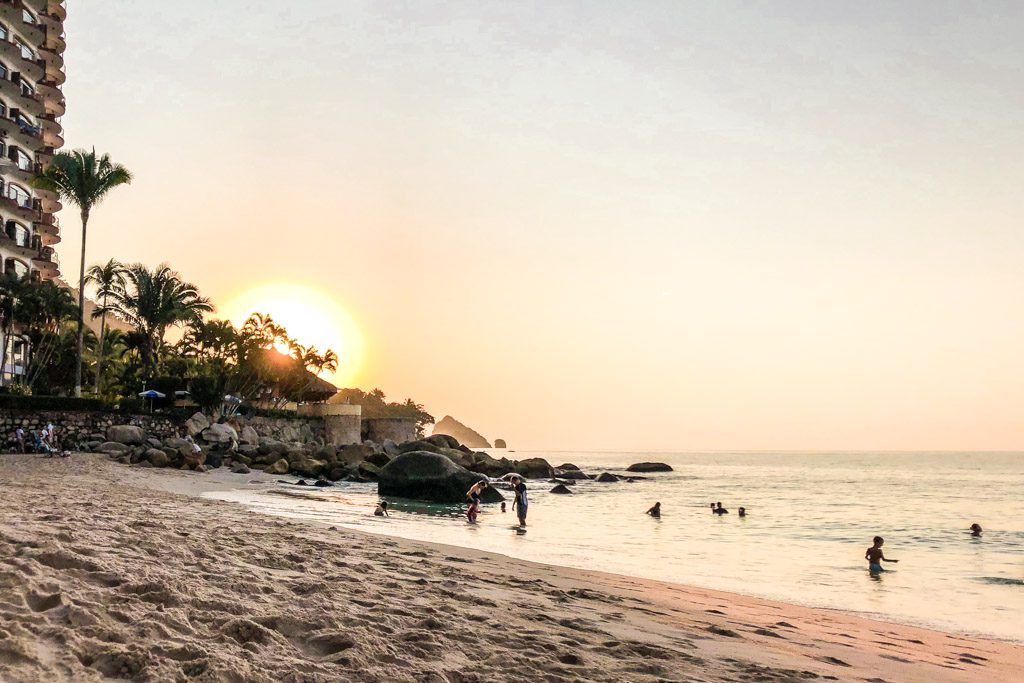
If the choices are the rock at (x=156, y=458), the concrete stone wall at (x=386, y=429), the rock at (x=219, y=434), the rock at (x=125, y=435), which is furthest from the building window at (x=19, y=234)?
the concrete stone wall at (x=386, y=429)

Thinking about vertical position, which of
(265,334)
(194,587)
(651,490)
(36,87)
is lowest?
(651,490)

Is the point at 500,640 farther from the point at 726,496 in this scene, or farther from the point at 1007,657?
the point at 726,496

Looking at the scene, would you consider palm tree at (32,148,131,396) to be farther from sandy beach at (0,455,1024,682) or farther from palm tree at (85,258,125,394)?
sandy beach at (0,455,1024,682)

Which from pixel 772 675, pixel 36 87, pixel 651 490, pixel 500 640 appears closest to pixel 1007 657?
pixel 772 675

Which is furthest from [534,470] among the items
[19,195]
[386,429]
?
[19,195]

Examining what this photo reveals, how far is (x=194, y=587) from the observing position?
20.5ft

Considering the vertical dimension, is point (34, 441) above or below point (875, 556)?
above

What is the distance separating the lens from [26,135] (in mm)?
55156

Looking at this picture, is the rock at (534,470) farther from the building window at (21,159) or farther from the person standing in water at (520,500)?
the building window at (21,159)

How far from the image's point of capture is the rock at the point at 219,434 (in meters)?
45.5

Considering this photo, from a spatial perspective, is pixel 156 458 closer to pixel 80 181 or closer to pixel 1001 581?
pixel 80 181

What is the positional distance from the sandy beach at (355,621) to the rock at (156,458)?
76.3 ft

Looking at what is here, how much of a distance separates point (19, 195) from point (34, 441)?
28.8m

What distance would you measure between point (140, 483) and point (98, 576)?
19225 millimetres
